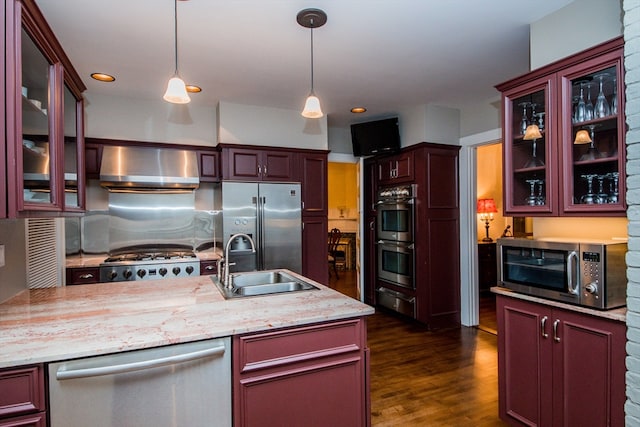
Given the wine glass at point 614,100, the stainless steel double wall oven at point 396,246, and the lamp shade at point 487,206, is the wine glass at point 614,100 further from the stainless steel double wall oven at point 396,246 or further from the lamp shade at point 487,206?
the lamp shade at point 487,206

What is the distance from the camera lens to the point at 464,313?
4.22 meters

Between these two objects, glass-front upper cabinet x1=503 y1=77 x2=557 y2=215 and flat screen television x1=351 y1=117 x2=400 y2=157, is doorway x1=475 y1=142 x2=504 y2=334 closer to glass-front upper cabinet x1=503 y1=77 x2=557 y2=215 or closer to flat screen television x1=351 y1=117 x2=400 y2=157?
flat screen television x1=351 y1=117 x2=400 y2=157

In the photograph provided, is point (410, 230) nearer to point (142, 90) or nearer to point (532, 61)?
point (532, 61)

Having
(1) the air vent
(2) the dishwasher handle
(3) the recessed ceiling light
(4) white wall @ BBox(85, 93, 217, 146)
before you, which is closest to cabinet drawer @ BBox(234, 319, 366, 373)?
(2) the dishwasher handle

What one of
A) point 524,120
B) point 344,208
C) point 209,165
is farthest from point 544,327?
point 344,208

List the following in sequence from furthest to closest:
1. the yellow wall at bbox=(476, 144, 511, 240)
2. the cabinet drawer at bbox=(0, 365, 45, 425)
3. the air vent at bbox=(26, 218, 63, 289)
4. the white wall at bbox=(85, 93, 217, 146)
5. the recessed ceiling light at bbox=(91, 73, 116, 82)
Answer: the yellow wall at bbox=(476, 144, 511, 240) < the white wall at bbox=(85, 93, 217, 146) < the recessed ceiling light at bbox=(91, 73, 116, 82) < the air vent at bbox=(26, 218, 63, 289) < the cabinet drawer at bbox=(0, 365, 45, 425)

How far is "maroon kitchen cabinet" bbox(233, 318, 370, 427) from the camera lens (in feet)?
5.04

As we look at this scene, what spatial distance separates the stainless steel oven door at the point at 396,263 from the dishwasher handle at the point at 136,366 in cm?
307

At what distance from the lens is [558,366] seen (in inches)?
73.0

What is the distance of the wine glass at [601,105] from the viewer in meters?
1.79

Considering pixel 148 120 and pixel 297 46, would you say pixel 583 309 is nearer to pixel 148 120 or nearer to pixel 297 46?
pixel 297 46

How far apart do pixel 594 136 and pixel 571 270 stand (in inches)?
28.3

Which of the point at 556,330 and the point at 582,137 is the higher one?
the point at 582,137

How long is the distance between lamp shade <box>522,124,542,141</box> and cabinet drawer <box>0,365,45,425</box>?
262 centimetres
